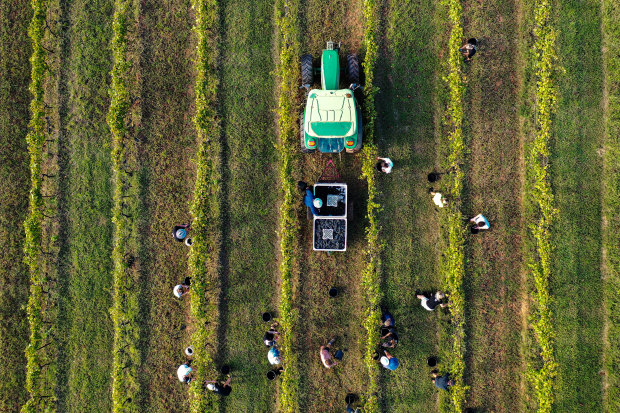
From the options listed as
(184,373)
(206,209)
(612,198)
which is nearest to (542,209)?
(612,198)

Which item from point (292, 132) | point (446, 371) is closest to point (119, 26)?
point (292, 132)

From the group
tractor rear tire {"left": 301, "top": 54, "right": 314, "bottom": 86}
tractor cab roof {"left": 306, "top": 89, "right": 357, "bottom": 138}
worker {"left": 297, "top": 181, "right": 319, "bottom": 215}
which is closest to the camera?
tractor cab roof {"left": 306, "top": 89, "right": 357, "bottom": 138}

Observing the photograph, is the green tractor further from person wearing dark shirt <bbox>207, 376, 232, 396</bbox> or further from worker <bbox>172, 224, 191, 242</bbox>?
person wearing dark shirt <bbox>207, 376, 232, 396</bbox>

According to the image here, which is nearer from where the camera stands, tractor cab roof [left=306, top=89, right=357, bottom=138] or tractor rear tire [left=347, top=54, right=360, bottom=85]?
tractor cab roof [left=306, top=89, right=357, bottom=138]

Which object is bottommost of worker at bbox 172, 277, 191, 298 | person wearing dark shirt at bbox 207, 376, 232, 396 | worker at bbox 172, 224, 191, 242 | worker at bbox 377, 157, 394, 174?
person wearing dark shirt at bbox 207, 376, 232, 396

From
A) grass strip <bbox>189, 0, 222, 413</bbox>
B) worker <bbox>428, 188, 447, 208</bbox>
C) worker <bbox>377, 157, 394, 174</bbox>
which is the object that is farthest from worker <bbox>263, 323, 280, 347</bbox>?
worker <bbox>428, 188, 447, 208</bbox>

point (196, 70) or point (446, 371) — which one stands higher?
point (196, 70)

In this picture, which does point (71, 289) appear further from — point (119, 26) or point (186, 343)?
point (119, 26)
